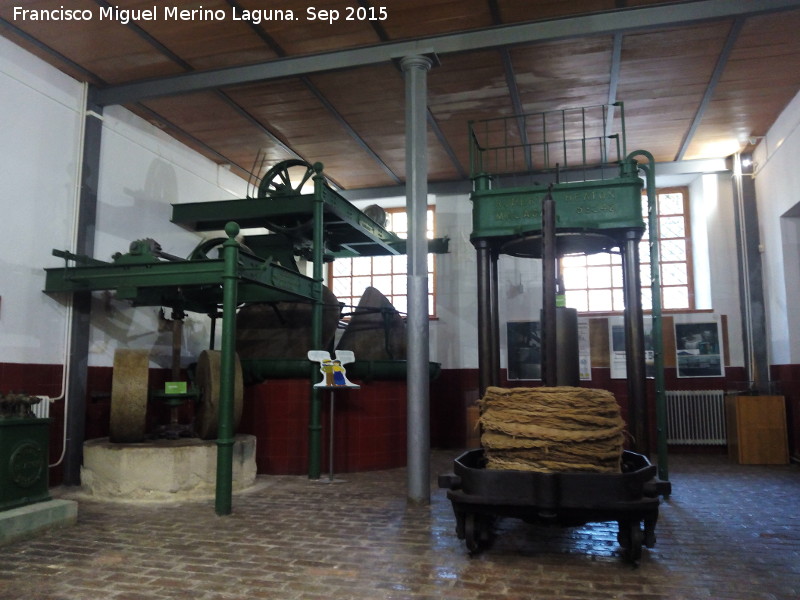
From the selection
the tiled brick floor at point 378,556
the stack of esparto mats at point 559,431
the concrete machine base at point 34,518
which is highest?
the stack of esparto mats at point 559,431

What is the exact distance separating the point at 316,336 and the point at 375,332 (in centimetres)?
161

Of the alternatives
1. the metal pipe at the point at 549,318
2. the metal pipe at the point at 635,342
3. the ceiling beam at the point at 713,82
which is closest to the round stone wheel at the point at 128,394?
the metal pipe at the point at 549,318

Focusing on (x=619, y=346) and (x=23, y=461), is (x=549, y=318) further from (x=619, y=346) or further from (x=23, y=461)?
(x=619, y=346)

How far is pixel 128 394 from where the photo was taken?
6637mm

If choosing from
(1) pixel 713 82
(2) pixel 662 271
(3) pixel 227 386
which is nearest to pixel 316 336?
(3) pixel 227 386

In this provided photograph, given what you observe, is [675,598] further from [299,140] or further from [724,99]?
[299,140]

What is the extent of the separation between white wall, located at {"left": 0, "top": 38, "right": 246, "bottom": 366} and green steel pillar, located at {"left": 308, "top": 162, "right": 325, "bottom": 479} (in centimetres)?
249

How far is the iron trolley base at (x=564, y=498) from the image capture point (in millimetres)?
3949

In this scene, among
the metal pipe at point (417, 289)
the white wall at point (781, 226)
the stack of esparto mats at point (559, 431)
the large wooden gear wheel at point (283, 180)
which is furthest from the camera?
the white wall at point (781, 226)

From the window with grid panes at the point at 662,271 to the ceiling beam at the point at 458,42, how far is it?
224 inches

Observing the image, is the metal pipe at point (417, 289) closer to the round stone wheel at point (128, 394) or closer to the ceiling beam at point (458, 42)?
the ceiling beam at point (458, 42)

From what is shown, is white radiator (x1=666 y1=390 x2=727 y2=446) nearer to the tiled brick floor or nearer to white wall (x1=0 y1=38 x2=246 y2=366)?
the tiled brick floor

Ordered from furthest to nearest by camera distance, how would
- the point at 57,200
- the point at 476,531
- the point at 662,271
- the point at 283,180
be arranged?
the point at 662,271, the point at 283,180, the point at 57,200, the point at 476,531

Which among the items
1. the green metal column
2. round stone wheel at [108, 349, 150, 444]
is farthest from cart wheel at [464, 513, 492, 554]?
round stone wheel at [108, 349, 150, 444]
